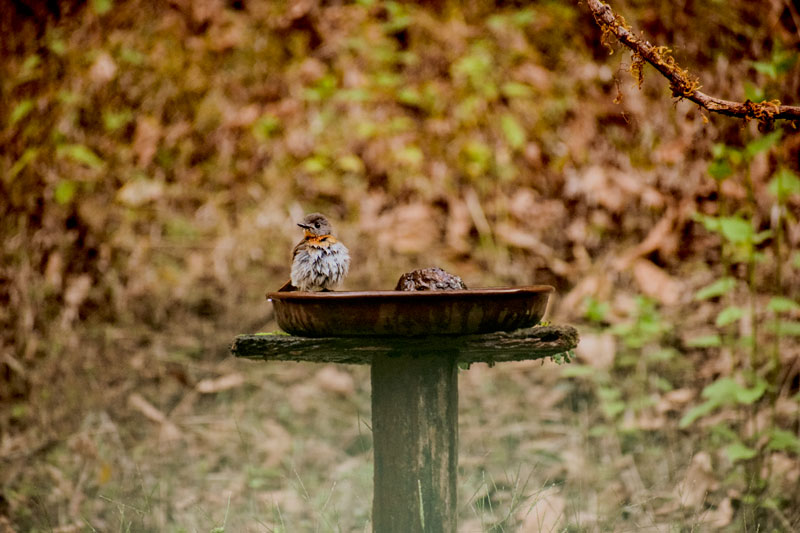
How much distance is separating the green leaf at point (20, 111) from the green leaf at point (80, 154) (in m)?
0.30

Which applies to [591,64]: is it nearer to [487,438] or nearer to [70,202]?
[487,438]

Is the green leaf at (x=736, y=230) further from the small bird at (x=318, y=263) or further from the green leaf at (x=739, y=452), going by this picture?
the small bird at (x=318, y=263)

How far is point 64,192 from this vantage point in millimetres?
5070

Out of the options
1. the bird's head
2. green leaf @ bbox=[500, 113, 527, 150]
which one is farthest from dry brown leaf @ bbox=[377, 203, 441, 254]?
the bird's head

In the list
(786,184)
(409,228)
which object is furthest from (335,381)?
(786,184)

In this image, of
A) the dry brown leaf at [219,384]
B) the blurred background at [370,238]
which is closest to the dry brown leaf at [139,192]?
the blurred background at [370,238]

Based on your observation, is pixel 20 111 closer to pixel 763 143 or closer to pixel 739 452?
pixel 763 143

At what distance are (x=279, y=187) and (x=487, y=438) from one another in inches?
94.3

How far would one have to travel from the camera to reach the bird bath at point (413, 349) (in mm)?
1884

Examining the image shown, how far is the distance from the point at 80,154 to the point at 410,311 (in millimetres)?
3918

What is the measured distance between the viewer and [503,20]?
574cm

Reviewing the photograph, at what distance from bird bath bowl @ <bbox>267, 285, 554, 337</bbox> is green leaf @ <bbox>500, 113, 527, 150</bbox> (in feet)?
11.3

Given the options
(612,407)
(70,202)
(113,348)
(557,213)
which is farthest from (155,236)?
(612,407)

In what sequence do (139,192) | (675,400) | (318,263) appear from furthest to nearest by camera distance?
(139,192) → (675,400) → (318,263)
